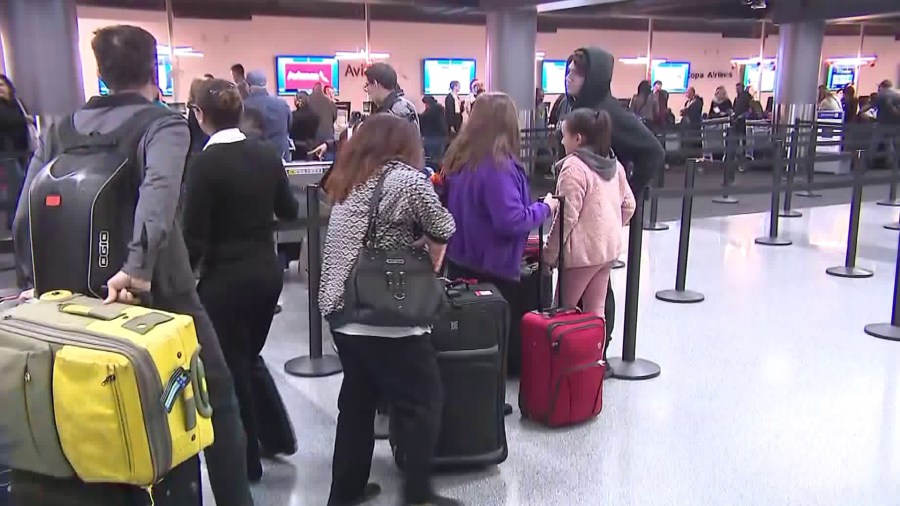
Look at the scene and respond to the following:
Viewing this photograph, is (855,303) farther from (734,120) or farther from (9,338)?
(734,120)

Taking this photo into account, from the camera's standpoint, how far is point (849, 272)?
6.14 meters

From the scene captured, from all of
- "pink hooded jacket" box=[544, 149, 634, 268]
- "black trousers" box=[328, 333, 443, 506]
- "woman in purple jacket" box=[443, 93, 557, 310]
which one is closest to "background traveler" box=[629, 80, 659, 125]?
"pink hooded jacket" box=[544, 149, 634, 268]

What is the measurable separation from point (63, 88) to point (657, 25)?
1261 centimetres

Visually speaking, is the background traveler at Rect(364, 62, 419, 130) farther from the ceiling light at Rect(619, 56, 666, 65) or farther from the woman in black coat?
the ceiling light at Rect(619, 56, 666, 65)

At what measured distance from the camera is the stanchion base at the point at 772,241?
24.0ft

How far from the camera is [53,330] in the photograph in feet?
5.60

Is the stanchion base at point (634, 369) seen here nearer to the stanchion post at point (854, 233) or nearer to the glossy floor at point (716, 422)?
the glossy floor at point (716, 422)

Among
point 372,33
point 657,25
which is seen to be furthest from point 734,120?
point 372,33

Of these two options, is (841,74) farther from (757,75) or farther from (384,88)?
(384,88)

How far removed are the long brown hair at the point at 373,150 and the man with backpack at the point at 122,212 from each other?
0.49m

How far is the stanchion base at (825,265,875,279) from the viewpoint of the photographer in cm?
610

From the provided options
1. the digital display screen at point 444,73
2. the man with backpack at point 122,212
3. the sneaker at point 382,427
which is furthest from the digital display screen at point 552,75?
the man with backpack at point 122,212

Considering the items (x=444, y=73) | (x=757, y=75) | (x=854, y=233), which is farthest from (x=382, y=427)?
(x=757, y=75)

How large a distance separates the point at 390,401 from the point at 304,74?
1213 cm
